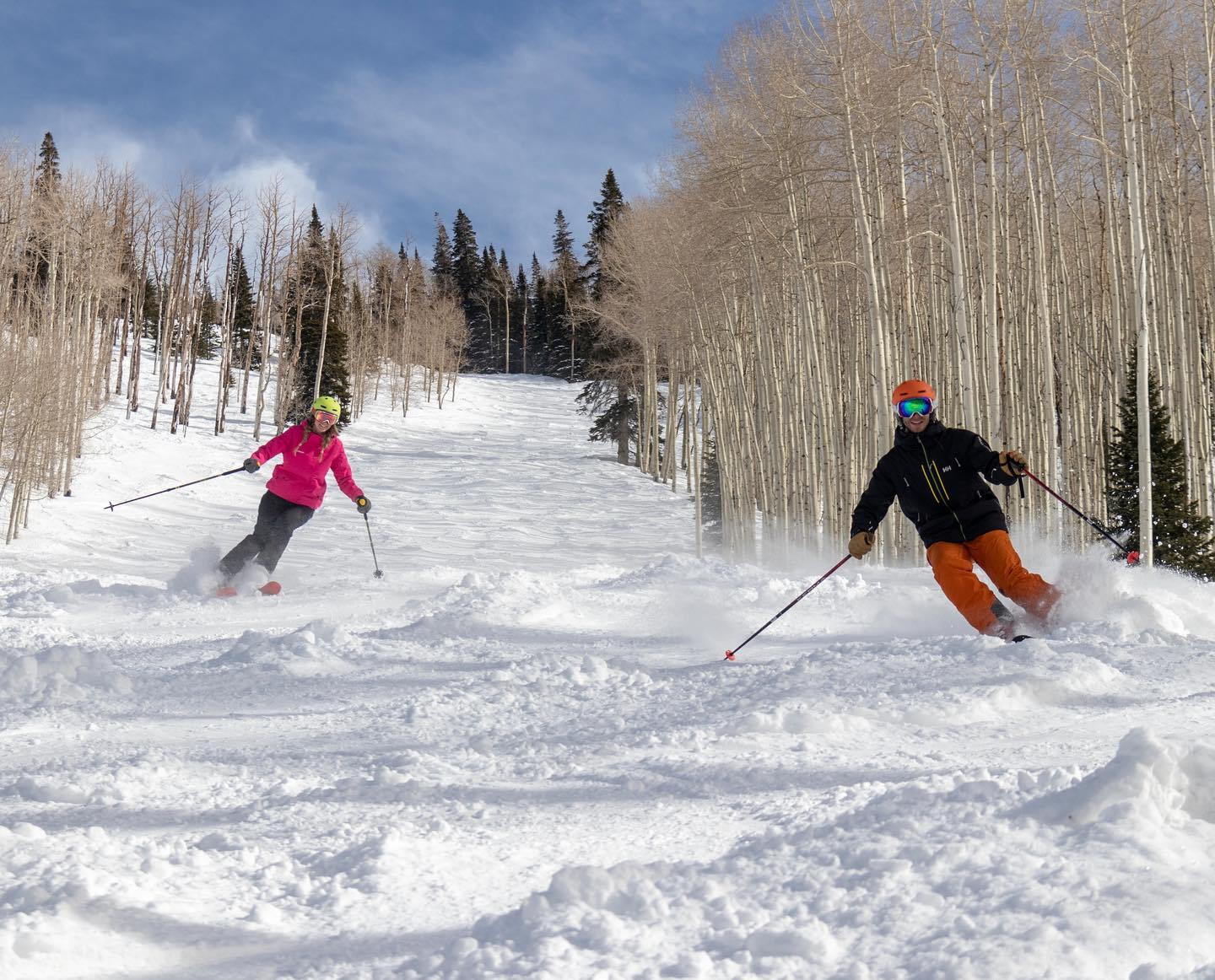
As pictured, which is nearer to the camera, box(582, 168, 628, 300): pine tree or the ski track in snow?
the ski track in snow

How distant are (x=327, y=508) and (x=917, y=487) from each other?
61.5ft

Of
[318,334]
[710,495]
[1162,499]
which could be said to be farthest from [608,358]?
[1162,499]

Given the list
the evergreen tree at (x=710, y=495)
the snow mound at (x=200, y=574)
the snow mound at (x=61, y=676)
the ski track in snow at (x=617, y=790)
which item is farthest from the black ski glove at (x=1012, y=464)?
the evergreen tree at (x=710, y=495)

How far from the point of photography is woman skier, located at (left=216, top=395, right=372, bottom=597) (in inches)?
332

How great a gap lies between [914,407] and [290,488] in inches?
225

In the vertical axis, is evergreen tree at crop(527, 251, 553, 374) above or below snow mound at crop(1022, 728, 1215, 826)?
above

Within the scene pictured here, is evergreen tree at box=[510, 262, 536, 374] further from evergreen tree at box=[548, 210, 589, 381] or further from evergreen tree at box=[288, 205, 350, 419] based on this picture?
evergreen tree at box=[288, 205, 350, 419]

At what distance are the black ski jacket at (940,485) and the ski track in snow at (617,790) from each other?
599 mm

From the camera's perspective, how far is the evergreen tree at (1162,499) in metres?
10.3

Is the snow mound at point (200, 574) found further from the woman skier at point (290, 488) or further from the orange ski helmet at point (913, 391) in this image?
the orange ski helmet at point (913, 391)

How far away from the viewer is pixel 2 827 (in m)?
2.43

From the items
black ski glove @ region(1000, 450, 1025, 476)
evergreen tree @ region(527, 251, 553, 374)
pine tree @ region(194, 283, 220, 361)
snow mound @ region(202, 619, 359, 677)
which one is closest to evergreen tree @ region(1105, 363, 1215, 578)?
black ski glove @ region(1000, 450, 1025, 476)

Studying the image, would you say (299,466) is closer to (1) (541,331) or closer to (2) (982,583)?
(2) (982,583)

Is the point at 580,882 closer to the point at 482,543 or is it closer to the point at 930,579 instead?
the point at 930,579
